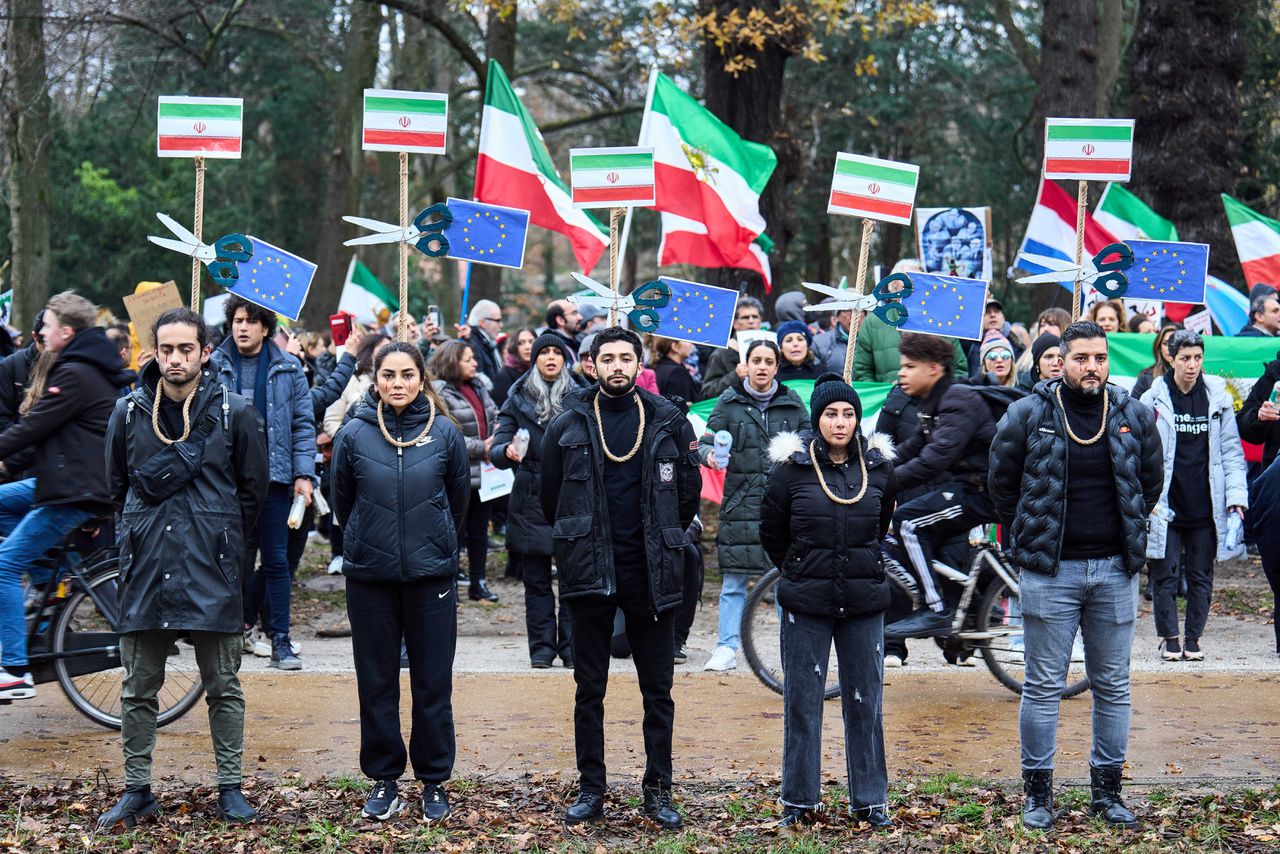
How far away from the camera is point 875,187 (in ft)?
28.4

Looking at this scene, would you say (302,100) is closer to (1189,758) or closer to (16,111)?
(16,111)

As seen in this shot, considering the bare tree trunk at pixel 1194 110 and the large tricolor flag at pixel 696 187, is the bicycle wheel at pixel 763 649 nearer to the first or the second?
the large tricolor flag at pixel 696 187

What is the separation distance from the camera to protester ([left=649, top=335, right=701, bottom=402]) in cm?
1209

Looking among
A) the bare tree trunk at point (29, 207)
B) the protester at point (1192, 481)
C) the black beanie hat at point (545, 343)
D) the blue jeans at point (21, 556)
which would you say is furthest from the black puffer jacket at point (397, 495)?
the bare tree trunk at point (29, 207)

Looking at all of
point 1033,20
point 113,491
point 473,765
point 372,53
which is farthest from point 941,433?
point 1033,20

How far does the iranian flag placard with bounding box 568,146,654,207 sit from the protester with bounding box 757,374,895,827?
300 cm

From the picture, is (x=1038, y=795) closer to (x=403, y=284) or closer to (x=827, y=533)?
(x=827, y=533)

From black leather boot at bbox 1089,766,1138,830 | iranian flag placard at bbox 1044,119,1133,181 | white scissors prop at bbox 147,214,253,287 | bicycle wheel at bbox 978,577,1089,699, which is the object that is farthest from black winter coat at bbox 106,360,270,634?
iranian flag placard at bbox 1044,119,1133,181

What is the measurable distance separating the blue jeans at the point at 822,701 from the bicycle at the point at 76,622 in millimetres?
2923

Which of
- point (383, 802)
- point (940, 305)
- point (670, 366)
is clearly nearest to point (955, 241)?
point (670, 366)

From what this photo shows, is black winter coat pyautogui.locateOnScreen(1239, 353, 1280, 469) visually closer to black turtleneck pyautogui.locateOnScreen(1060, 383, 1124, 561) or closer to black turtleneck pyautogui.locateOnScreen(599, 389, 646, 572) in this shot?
black turtleneck pyautogui.locateOnScreen(1060, 383, 1124, 561)

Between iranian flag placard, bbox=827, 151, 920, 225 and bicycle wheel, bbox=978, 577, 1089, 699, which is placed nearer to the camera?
bicycle wheel, bbox=978, 577, 1089, 699

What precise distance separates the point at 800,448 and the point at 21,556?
3731mm

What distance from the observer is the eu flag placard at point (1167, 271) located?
29.4ft
